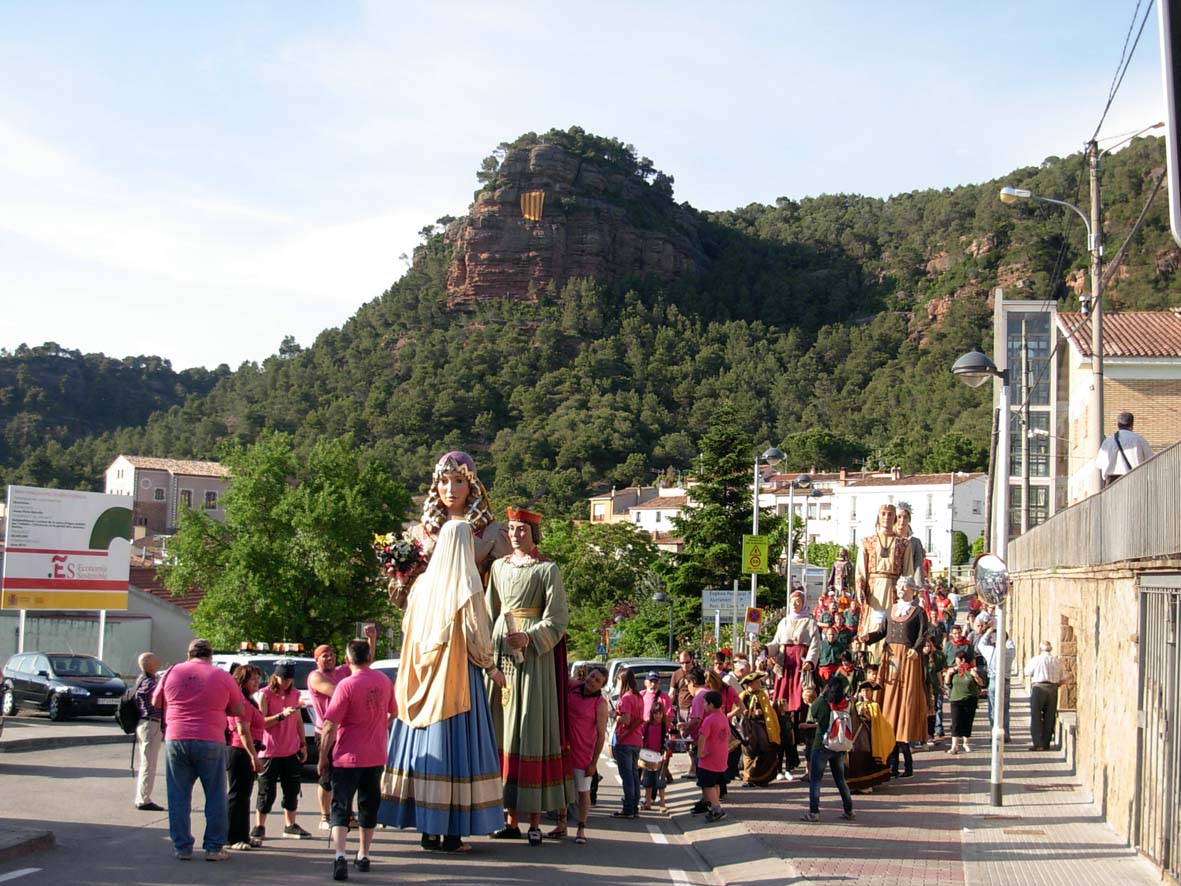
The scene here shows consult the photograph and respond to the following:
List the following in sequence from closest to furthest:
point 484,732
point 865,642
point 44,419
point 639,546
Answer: point 484,732 < point 865,642 < point 639,546 < point 44,419

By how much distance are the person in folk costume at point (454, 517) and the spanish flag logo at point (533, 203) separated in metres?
180

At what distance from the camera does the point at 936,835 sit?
1138 centimetres

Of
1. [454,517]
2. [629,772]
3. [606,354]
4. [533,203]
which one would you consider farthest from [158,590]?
[533,203]

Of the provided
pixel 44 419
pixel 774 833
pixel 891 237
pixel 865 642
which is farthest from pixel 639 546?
pixel 891 237

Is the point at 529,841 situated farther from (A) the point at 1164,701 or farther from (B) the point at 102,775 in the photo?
(B) the point at 102,775

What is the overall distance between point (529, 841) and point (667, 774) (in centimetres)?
516

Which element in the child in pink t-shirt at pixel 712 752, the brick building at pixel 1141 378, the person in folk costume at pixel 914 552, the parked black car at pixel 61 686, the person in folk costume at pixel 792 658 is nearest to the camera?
the child in pink t-shirt at pixel 712 752

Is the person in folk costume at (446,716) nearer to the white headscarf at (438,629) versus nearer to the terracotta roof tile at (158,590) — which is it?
the white headscarf at (438,629)

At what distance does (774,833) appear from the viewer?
11.3 metres

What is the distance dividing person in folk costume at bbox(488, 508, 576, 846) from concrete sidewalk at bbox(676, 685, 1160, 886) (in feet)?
5.12

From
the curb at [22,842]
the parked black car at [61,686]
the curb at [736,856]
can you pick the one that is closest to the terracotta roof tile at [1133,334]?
the curb at [736,856]

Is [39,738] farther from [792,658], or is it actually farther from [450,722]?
[450,722]

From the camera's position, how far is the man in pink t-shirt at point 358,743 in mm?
8594

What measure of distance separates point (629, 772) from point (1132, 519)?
545 centimetres
